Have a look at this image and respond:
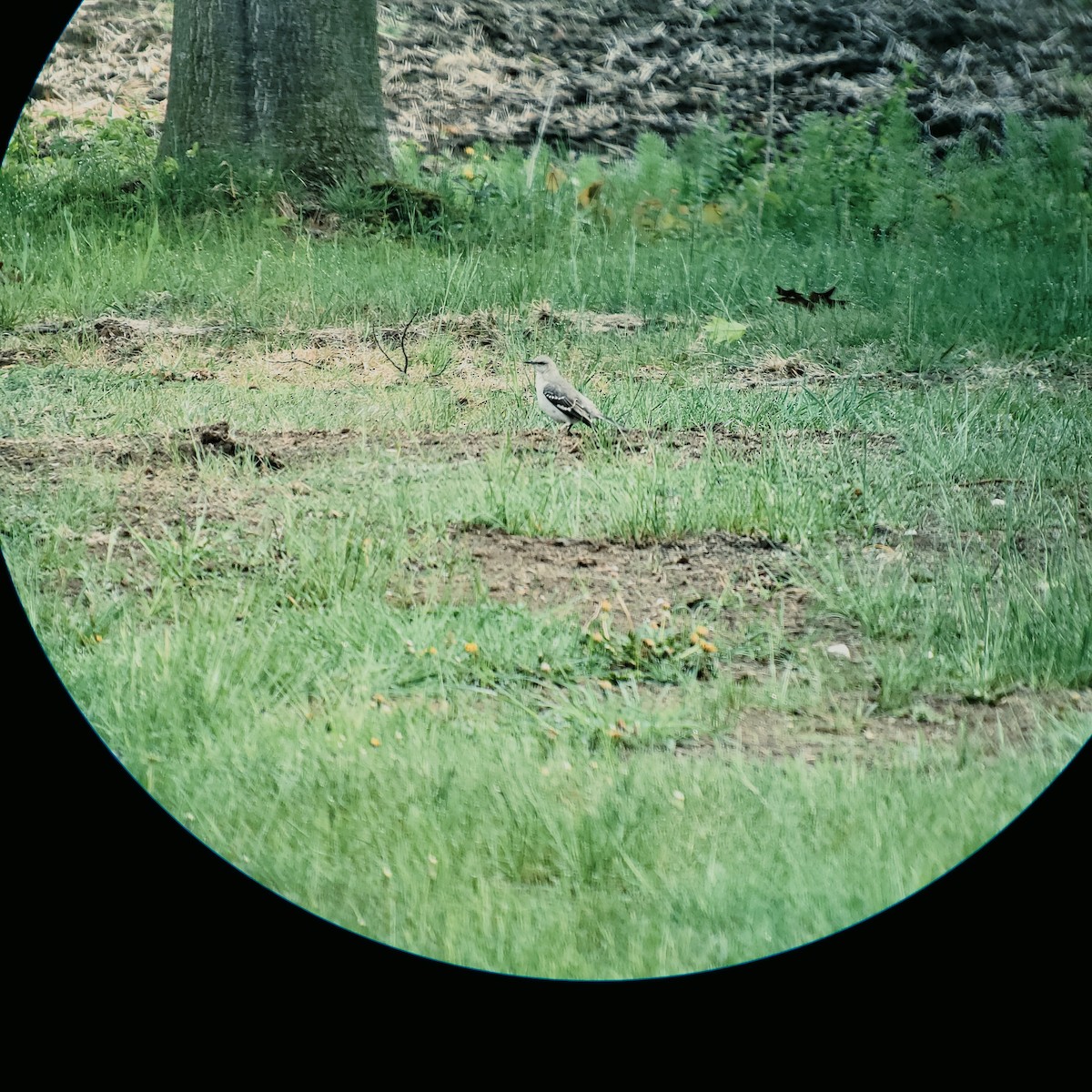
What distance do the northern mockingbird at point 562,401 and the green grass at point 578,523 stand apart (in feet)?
0.19

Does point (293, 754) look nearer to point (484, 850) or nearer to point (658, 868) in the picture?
point (484, 850)

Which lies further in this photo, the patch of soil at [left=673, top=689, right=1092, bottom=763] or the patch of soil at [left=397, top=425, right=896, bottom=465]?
the patch of soil at [left=397, top=425, right=896, bottom=465]

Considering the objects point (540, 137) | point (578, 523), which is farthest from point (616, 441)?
point (540, 137)

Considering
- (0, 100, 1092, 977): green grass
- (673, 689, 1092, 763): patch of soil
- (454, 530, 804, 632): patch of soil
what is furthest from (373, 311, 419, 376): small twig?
(673, 689, 1092, 763): patch of soil

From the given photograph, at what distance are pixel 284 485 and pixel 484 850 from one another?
1051 mm

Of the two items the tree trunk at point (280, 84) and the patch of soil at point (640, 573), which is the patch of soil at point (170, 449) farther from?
the tree trunk at point (280, 84)

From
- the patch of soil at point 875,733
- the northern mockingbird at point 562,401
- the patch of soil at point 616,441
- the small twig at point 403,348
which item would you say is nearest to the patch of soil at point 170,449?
the patch of soil at point 616,441

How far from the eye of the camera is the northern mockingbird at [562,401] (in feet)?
9.91

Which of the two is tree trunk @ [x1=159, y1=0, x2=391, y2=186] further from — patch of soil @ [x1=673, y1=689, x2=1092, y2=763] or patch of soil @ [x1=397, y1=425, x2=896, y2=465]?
patch of soil @ [x1=673, y1=689, x2=1092, y2=763]

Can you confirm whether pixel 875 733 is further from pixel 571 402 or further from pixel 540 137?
pixel 540 137

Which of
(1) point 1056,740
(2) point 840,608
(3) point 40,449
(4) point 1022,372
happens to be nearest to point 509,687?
(2) point 840,608

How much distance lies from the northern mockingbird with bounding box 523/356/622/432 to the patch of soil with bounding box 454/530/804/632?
0.38 m

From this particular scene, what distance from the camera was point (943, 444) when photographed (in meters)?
2.94

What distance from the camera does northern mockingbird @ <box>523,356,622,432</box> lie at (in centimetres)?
302
